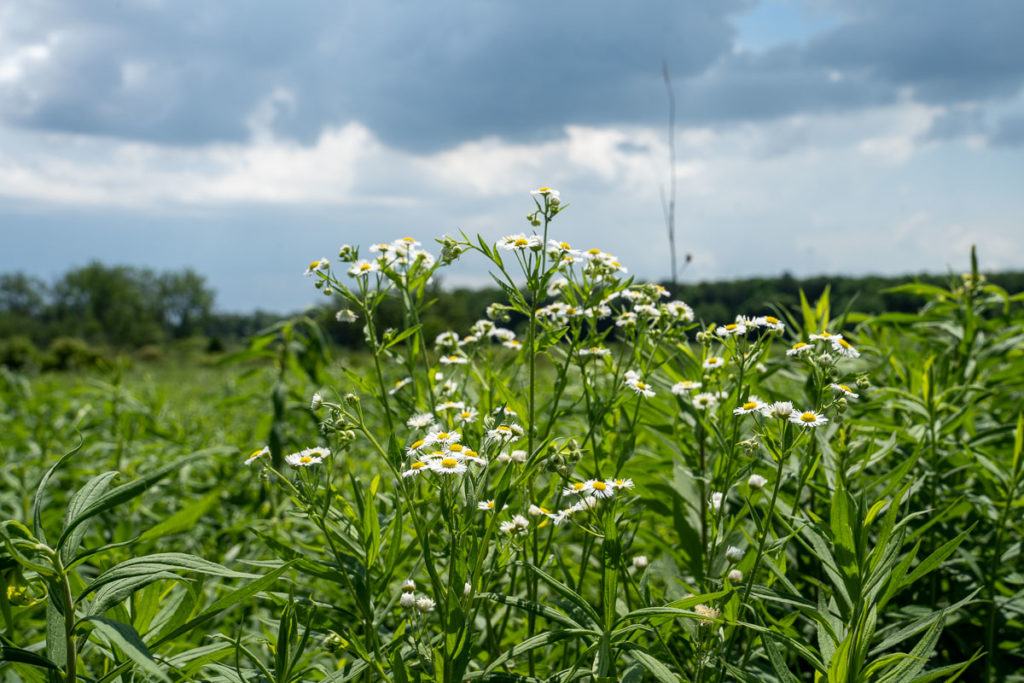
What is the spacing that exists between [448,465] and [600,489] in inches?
14.6

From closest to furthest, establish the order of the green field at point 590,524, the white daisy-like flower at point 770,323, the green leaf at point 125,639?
the green leaf at point 125,639 < the green field at point 590,524 < the white daisy-like flower at point 770,323

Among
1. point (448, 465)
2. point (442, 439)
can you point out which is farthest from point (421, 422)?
point (448, 465)

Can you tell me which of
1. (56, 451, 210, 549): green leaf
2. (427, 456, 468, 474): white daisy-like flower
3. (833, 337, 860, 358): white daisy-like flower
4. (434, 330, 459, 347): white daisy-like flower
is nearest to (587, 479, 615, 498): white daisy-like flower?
(427, 456, 468, 474): white daisy-like flower

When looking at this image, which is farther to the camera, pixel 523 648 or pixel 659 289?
pixel 659 289

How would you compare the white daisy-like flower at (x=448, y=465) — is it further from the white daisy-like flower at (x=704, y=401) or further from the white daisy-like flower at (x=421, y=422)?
the white daisy-like flower at (x=704, y=401)

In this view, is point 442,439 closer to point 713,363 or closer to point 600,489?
point 600,489

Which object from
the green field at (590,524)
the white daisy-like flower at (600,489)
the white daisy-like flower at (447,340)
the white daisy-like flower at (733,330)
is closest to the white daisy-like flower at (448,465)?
the green field at (590,524)

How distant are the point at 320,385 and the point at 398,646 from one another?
2257mm

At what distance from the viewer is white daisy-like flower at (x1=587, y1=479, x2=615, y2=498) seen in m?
1.55

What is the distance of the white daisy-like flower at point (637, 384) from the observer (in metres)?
1.92

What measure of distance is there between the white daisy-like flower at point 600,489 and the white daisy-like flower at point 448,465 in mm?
287

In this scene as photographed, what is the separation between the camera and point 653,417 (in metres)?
2.34

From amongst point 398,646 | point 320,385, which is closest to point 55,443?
point 320,385

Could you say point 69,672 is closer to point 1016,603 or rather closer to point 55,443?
point 1016,603
